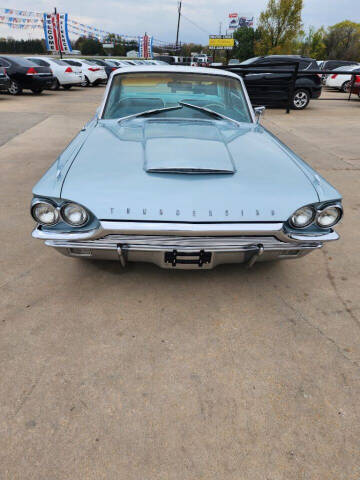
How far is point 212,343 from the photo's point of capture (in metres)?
1.96

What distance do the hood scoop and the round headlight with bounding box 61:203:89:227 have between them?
45cm

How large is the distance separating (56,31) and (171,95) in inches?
1405

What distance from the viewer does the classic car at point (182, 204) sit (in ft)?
6.07

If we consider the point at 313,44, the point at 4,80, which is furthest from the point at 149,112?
the point at 313,44

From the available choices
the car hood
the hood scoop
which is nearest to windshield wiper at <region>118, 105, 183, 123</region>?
the hood scoop

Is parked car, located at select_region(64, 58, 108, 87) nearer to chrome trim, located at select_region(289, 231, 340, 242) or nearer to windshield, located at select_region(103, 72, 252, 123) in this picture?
windshield, located at select_region(103, 72, 252, 123)

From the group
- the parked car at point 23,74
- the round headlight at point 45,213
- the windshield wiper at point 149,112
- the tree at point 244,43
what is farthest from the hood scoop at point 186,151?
the tree at point 244,43

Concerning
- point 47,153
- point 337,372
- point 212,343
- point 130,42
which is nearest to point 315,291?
point 337,372

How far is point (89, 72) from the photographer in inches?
659

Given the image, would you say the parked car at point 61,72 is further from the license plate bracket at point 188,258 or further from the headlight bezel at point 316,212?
the headlight bezel at point 316,212

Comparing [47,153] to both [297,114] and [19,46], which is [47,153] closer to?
[297,114]

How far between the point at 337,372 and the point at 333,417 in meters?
0.28

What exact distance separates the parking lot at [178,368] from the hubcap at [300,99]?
9.23 m

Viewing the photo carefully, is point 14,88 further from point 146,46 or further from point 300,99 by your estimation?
point 146,46
